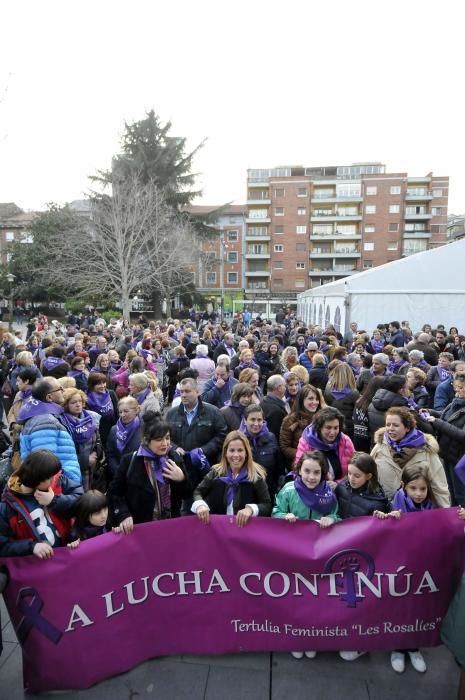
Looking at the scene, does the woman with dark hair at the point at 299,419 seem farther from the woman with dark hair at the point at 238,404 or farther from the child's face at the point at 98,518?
the child's face at the point at 98,518

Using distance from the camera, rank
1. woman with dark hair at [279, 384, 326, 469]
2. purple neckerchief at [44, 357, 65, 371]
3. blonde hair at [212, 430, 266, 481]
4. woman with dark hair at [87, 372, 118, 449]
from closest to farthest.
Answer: blonde hair at [212, 430, 266, 481] → woman with dark hair at [279, 384, 326, 469] → woman with dark hair at [87, 372, 118, 449] → purple neckerchief at [44, 357, 65, 371]

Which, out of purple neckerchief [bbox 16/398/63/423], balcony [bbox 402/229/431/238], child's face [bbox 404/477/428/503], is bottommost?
child's face [bbox 404/477/428/503]

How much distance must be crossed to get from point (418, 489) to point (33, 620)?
2654 millimetres

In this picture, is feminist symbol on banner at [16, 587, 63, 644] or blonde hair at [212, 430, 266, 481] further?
blonde hair at [212, 430, 266, 481]

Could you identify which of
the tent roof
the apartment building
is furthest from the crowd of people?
the apartment building

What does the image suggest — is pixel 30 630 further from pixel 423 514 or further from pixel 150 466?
pixel 423 514

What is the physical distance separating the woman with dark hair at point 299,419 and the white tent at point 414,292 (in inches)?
507

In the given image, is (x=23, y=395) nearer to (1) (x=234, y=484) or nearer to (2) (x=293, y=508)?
(1) (x=234, y=484)

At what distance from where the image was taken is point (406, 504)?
308 cm

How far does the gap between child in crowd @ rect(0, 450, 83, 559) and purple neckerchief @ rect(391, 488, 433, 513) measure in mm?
2338

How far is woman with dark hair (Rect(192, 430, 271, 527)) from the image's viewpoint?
10.6 feet

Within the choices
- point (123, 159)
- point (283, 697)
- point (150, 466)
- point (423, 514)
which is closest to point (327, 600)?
point (283, 697)

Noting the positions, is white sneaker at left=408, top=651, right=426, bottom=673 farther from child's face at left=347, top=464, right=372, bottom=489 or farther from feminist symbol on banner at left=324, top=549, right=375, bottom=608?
child's face at left=347, top=464, right=372, bottom=489

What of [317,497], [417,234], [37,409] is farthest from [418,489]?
[417,234]
